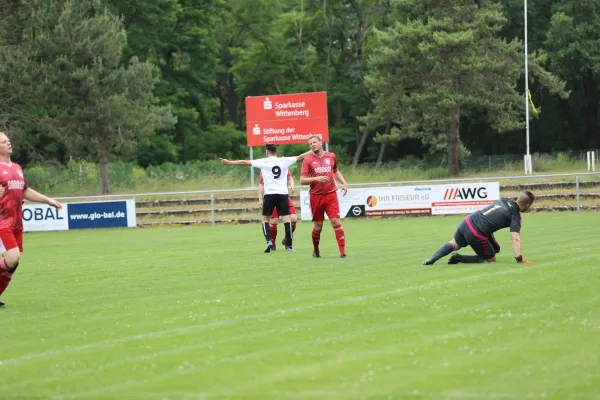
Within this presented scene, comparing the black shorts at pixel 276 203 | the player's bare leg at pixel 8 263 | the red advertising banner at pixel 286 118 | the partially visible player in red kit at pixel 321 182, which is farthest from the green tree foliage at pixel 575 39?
the player's bare leg at pixel 8 263

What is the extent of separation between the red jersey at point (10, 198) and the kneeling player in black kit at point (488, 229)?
6.23m

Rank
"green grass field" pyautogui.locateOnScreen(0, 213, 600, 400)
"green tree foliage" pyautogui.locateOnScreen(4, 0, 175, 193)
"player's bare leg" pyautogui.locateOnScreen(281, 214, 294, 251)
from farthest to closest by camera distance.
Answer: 1. "green tree foliage" pyautogui.locateOnScreen(4, 0, 175, 193)
2. "player's bare leg" pyautogui.locateOnScreen(281, 214, 294, 251)
3. "green grass field" pyautogui.locateOnScreen(0, 213, 600, 400)

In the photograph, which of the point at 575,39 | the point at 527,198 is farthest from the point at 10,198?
the point at 575,39

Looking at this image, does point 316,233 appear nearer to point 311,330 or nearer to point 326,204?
point 326,204

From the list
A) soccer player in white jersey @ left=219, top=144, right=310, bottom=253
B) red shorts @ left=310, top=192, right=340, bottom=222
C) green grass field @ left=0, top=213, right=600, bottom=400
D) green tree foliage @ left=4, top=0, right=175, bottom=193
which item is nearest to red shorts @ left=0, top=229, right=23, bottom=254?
green grass field @ left=0, top=213, right=600, bottom=400

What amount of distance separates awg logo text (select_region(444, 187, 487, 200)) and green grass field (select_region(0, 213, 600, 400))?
16.5 metres

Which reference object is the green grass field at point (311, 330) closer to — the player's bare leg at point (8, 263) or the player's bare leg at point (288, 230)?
the player's bare leg at point (8, 263)

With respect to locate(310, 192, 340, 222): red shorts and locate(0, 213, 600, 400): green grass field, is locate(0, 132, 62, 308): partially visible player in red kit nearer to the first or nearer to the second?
Answer: locate(0, 213, 600, 400): green grass field

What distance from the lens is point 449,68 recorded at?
50625mm

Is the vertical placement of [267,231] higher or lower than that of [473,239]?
lower

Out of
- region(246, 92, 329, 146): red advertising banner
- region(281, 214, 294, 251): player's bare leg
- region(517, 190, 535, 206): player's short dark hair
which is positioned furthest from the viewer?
region(246, 92, 329, 146): red advertising banner

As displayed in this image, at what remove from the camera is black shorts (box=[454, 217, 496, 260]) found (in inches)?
547

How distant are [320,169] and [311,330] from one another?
8.06 m

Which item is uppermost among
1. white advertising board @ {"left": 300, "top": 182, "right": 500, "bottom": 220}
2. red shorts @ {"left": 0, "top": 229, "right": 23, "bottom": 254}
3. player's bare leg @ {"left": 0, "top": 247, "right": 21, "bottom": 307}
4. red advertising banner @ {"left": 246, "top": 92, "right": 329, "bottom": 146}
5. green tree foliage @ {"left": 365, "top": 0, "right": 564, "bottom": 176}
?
green tree foliage @ {"left": 365, "top": 0, "right": 564, "bottom": 176}
